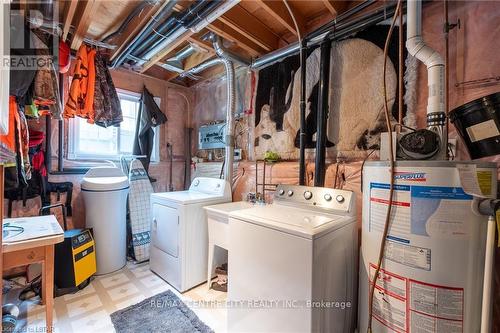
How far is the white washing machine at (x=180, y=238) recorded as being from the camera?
6.79 feet

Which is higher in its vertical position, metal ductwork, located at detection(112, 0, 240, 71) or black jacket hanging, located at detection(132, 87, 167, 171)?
metal ductwork, located at detection(112, 0, 240, 71)

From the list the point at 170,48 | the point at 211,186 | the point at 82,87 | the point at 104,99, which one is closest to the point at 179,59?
the point at 170,48

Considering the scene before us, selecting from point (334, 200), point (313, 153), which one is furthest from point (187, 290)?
point (313, 153)

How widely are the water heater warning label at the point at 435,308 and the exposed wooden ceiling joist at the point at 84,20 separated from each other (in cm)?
269

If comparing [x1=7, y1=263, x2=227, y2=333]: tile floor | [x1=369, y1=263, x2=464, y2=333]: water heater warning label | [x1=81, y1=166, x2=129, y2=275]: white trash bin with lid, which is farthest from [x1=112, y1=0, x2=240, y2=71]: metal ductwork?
[x1=7, y1=263, x2=227, y2=333]: tile floor

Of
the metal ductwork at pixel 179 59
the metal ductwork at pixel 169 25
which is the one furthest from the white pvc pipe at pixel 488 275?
the metal ductwork at pixel 179 59

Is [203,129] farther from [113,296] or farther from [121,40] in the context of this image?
[113,296]

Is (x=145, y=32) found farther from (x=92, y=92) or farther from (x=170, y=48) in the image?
(x=92, y=92)

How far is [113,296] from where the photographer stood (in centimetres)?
199

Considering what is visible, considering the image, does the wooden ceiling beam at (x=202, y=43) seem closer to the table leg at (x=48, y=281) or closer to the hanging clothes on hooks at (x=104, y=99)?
the hanging clothes on hooks at (x=104, y=99)

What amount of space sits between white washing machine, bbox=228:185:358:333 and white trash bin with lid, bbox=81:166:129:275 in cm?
162

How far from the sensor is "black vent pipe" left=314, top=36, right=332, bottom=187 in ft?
6.22

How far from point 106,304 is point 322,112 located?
7.93ft

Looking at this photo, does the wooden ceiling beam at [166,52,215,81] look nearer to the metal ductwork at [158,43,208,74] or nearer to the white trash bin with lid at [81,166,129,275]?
the metal ductwork at [158,43,208,74]
